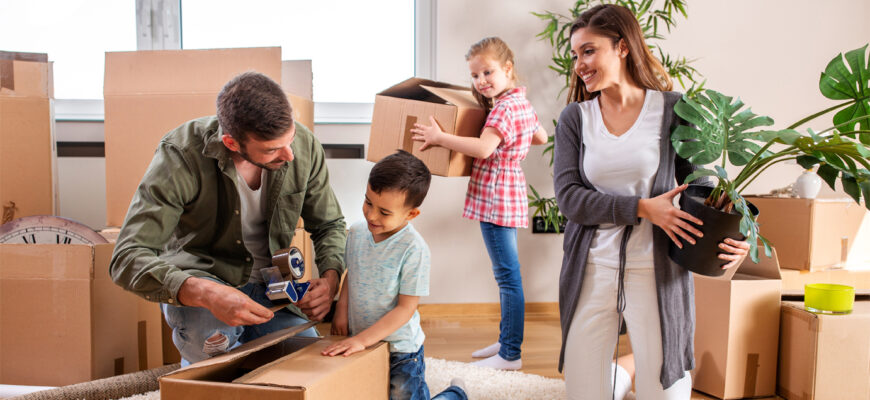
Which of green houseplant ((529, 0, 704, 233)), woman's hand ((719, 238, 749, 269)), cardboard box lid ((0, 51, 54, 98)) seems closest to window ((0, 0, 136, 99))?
cardboard box lid ((0, 51, 54, 98))

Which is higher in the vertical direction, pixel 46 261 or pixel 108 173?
pixel 108 173

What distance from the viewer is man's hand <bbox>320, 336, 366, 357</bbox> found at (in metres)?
1.09

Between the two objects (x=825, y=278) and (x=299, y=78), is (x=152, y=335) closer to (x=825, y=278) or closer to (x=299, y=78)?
(x=299, y=78)

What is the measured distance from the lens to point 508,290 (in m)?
2.00

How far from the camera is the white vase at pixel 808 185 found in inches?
79.7

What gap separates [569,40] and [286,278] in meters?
1.86

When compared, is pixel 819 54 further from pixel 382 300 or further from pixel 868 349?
pixel 382 300

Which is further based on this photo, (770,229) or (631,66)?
(770,229)

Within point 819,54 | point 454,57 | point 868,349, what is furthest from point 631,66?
point 819,54

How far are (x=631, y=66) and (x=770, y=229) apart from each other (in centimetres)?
127

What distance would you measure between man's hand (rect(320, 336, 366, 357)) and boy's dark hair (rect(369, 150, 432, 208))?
1.08ft

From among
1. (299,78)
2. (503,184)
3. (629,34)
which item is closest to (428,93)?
(503,184)

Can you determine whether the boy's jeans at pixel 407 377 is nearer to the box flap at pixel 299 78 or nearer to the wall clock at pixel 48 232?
the wall clock at pixel 48 232

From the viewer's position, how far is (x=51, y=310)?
68.1 inches
